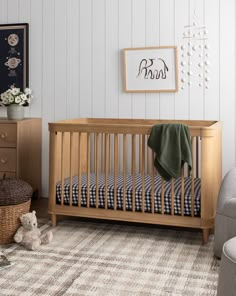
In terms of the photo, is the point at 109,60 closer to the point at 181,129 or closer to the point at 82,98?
the point at 82,98

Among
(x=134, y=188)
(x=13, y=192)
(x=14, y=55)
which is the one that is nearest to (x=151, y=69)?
(x=134, y=188)

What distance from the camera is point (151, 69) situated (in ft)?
13.8

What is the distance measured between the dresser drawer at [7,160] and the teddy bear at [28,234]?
1.06 meters

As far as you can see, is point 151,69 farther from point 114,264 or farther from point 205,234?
point 114,264

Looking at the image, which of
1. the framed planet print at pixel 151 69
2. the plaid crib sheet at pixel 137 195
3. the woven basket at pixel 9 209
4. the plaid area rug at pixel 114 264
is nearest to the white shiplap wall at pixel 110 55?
the framed planet print at pixel 151 69

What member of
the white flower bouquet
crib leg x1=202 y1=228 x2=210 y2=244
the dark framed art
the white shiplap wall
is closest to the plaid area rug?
crib leg x1=202 y1=228 x2=210 y2=244

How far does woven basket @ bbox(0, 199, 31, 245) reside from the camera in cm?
326

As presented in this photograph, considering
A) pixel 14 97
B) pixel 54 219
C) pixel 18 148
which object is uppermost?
pixel 14 97

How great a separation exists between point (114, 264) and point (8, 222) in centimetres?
85

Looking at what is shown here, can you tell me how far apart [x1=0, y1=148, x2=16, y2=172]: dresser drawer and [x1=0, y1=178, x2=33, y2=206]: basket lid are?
2.72 feet

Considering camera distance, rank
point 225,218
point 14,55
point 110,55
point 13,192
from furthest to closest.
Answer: point 14,55, point 110,55, point 13,192, point 225,218

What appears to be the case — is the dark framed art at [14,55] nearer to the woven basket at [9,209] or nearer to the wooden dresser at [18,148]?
the wooden dresser at [18,148]

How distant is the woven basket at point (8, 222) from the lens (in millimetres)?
3258

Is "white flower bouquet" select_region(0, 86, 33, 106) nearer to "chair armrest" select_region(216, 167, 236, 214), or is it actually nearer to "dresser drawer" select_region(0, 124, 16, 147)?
"dresser drawer" select_region(0, 124, 16, 147)
